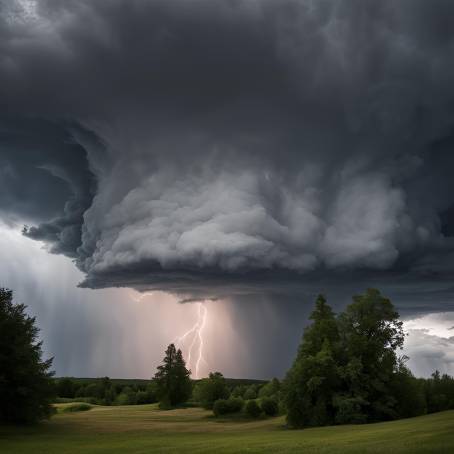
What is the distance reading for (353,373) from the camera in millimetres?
62312

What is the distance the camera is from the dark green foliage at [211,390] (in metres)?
103

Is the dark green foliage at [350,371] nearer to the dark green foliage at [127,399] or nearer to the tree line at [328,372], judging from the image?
→ the tree line at [328,372]

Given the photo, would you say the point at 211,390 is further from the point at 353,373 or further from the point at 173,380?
the point at 353,373

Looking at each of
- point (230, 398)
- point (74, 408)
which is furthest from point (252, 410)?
point (74, 408)

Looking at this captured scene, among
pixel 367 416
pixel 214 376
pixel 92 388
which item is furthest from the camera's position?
pixel 92 388

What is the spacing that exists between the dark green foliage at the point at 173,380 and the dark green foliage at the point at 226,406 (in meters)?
26.7

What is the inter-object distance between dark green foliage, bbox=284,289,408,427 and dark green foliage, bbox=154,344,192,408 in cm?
5507

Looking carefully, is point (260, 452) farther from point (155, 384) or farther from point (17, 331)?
point (155, 384)

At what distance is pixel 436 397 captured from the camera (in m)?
88.2

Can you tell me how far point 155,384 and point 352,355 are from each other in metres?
65.7

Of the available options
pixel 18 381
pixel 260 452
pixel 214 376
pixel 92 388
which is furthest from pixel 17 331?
pixel 92 388

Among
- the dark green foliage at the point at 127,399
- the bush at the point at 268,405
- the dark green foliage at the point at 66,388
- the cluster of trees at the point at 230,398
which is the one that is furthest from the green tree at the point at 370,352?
the dark green foliage at the point at 66,388

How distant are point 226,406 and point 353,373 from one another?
37.1 m

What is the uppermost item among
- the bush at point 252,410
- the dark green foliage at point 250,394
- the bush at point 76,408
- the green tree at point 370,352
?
the green tree at point 370,352
